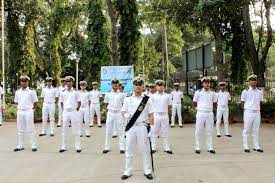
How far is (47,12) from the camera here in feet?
109

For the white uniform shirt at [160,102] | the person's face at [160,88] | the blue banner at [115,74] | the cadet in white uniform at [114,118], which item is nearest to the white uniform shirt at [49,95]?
the cadet in white uniform at [114,118]

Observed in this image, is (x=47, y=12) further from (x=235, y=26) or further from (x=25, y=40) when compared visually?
(x=235, y=26)

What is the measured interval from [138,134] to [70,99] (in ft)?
12.2

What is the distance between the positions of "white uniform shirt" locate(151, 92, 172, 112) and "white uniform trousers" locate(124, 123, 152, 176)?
3.26 meters

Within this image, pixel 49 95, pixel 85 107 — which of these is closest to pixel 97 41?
pixel 85 107

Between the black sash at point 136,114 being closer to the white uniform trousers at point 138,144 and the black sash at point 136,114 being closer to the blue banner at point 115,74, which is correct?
the white uniform trousers at point 138,144

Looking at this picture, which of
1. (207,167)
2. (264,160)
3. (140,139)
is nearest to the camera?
(140,139)

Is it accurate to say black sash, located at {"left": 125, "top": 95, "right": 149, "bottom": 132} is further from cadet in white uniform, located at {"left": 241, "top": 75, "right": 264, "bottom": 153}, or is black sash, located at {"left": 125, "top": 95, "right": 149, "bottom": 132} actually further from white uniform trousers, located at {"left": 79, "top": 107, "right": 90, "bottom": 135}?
white uniform trousers, located at {"left": 79, "top": 107, "right": 90, "bottom": 135}

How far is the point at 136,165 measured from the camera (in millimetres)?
10031

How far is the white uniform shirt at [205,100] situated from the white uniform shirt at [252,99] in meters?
0.84

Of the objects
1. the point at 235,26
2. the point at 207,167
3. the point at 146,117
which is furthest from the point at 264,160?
the point at 235,26

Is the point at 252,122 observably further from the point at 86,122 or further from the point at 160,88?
the point at 86,122

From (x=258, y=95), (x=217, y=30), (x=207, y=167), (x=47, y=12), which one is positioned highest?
(x=47, y=12)

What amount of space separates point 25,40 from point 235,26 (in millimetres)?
17168
